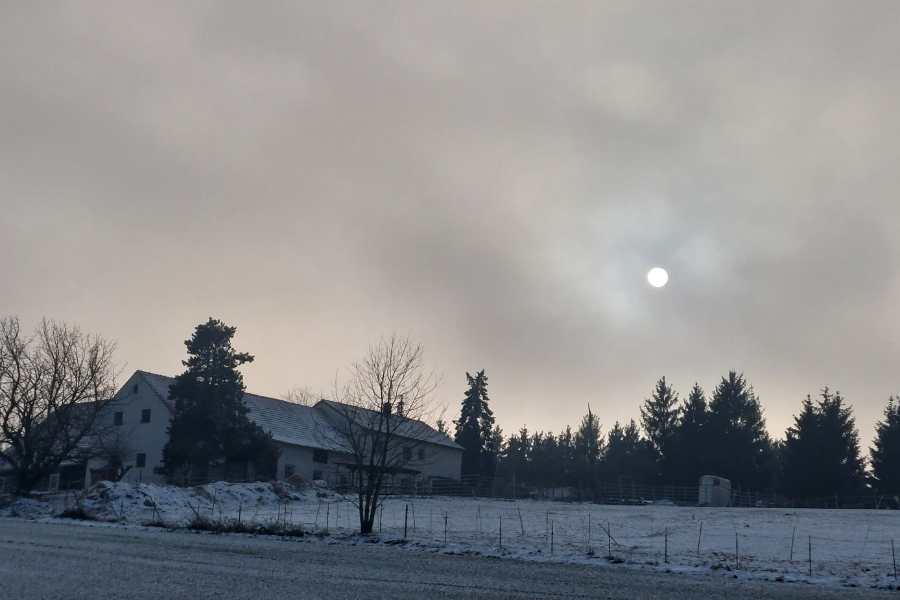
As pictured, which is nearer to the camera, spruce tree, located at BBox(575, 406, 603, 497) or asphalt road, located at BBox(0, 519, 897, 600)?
asphalt road, located at BBox(0, 519, 897, 600)

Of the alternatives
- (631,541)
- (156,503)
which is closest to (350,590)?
(631,541)

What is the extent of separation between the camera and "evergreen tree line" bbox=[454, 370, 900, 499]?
6962 cm

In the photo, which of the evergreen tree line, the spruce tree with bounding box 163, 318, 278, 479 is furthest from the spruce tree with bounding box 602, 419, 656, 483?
the spruce tree with bounding box 163, 318, 278, 479

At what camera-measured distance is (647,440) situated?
295 ft

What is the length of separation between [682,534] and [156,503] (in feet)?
85.9

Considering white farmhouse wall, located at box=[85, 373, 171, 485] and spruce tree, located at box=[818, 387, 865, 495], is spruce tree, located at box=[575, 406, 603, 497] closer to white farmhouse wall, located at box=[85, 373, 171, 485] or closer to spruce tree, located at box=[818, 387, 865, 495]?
spruce tree, located at box=[818, 387, 865, 495]

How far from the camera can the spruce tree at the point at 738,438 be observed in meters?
74.9

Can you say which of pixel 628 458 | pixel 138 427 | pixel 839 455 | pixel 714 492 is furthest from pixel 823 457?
pixel 138 427

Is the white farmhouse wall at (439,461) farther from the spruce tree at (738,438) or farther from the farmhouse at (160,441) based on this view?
the spruce tree at (738,438)

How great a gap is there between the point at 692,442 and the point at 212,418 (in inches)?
1743

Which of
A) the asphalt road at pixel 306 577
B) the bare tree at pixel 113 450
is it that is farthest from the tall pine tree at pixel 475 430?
the asphalt road at pixel 306 577

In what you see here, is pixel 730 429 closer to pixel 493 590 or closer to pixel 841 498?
pixel 841 498

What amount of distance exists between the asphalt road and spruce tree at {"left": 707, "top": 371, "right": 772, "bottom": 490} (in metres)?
58.3

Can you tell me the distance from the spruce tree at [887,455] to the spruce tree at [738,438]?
9.38 metres
